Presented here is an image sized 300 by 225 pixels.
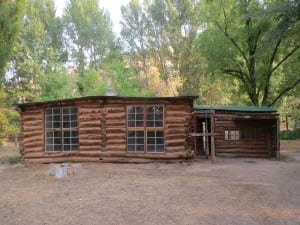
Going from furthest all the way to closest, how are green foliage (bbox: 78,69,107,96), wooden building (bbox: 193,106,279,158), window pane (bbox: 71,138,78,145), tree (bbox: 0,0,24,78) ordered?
green foliage (bbox: 78,69,107,96)
tree (bbox: 0,0,24,78)
wooden building (bbox: 193,106,279,158)
window pane (bbox: 71,138,78,145)

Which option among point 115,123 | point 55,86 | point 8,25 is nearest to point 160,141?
point 115,123

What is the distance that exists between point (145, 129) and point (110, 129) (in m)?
1.53

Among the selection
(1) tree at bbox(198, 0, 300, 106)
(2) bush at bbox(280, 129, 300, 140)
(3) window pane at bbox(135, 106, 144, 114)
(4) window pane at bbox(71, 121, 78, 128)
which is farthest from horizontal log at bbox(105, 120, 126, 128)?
(2) bush at bbox(280, 129, 300, 140)

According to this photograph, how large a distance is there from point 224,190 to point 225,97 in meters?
32.5

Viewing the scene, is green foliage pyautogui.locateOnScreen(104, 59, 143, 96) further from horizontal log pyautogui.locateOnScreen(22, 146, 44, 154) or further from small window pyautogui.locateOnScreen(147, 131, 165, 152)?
small window pyautogui.locateOnScreen(147, 131, 165, 152)

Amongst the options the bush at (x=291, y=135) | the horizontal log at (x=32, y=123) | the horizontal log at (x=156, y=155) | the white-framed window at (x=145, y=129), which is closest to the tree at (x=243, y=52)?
the bush at (x=291, y=135)

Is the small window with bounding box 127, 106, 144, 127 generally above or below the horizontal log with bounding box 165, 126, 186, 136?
above

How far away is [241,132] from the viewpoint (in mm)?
20031

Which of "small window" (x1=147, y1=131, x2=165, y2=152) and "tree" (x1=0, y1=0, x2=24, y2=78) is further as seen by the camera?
"tree" (x1=0, y1=0, x2=24, y2=78)

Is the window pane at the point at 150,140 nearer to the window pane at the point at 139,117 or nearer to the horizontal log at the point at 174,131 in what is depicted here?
the horizontal log at the point at 174,131

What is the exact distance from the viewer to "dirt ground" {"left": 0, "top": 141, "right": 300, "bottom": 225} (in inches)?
287

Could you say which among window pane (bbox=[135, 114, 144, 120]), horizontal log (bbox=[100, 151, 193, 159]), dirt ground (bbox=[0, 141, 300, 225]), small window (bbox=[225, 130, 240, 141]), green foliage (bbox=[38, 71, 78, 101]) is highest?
green foliage (bbox=[38, 71, 78, 101])

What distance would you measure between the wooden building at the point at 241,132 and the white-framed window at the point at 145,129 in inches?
132

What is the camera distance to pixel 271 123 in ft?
63.6
